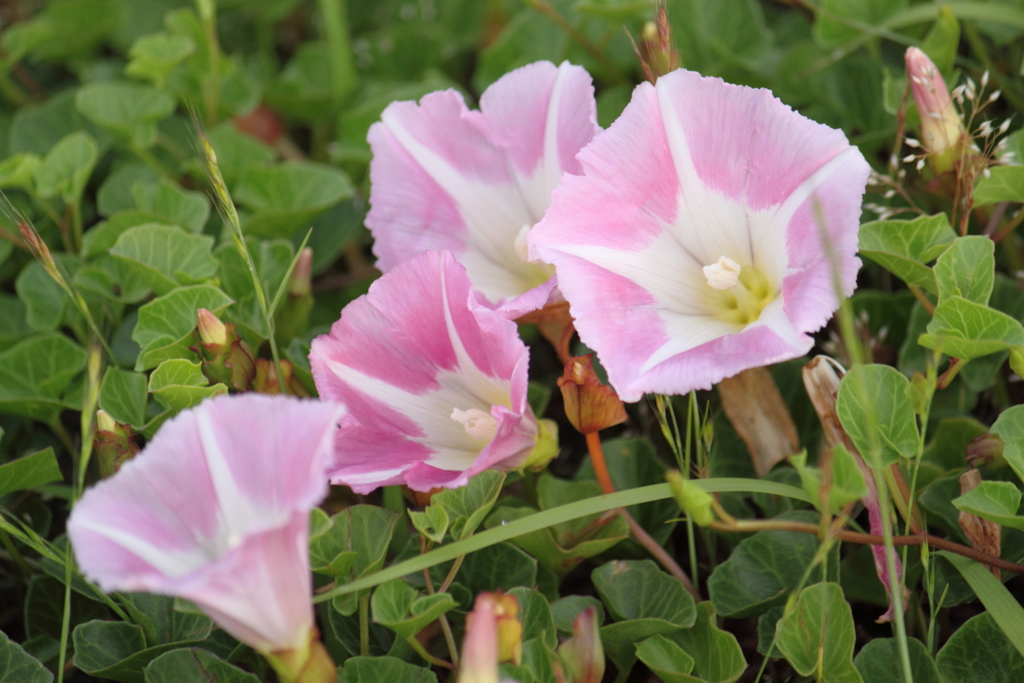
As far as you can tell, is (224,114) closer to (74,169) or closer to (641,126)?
(74,169)

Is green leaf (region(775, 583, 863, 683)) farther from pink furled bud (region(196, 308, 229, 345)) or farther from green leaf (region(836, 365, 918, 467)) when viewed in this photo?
pink furled bud (region(196, 308, 229, 345))

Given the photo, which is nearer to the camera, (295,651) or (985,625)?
(295,651)

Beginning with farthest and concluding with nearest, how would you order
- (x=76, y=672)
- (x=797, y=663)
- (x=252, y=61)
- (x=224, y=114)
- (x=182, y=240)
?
(x=252, y=61) → (x=224, y=114) → (x=182, y=240) → (x=76, y=672) → (x=797, y=663)

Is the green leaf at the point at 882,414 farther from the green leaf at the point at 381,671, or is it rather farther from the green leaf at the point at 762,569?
the green leaf at the point at 381,671

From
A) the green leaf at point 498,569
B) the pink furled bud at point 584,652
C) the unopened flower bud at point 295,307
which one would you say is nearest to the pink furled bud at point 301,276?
the unopened flower bud at point 295,307

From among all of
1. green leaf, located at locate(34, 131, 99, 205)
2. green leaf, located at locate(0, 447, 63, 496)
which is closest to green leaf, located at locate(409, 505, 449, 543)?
green leaf, located at locate(0, 447, 63, 496)

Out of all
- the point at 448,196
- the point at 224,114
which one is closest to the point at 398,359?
the point at 448,196
